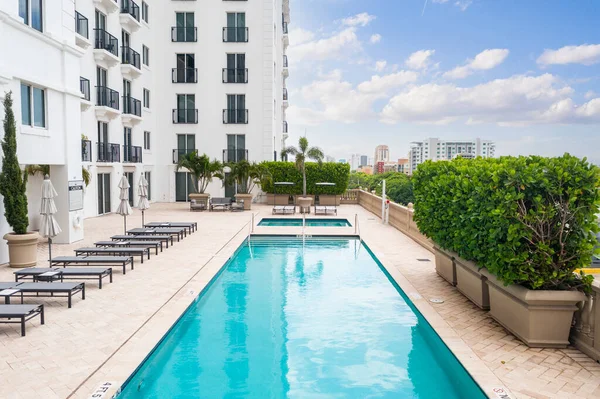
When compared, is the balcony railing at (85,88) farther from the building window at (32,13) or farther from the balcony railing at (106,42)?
the building window at (32,13)

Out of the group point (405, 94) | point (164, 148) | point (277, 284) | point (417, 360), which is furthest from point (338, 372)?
point (405, 94)

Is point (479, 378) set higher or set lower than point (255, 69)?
lower

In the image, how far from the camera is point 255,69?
3569 centimetres

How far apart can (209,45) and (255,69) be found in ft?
12.3

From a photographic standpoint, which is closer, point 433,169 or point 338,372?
point 338,372

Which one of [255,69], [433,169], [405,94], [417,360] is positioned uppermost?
[405,94]

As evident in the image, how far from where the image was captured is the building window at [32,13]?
13.9 metres

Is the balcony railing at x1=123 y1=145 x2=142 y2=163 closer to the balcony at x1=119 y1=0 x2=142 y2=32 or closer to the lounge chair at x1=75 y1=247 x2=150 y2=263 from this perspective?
the balcony at x1=119 y1=0 x2=142 y2=32

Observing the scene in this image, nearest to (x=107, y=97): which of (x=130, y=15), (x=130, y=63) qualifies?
(x=130, y=63)


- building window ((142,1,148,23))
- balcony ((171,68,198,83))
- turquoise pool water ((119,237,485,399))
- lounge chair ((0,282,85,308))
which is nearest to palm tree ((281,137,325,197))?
balcony ((171,68,198,83))

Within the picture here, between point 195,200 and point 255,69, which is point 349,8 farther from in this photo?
point 195,200

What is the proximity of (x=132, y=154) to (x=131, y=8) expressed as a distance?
8967 millimetres

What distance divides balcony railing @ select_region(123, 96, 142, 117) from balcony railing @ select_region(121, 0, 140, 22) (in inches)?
200

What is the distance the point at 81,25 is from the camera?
78.4 feet
